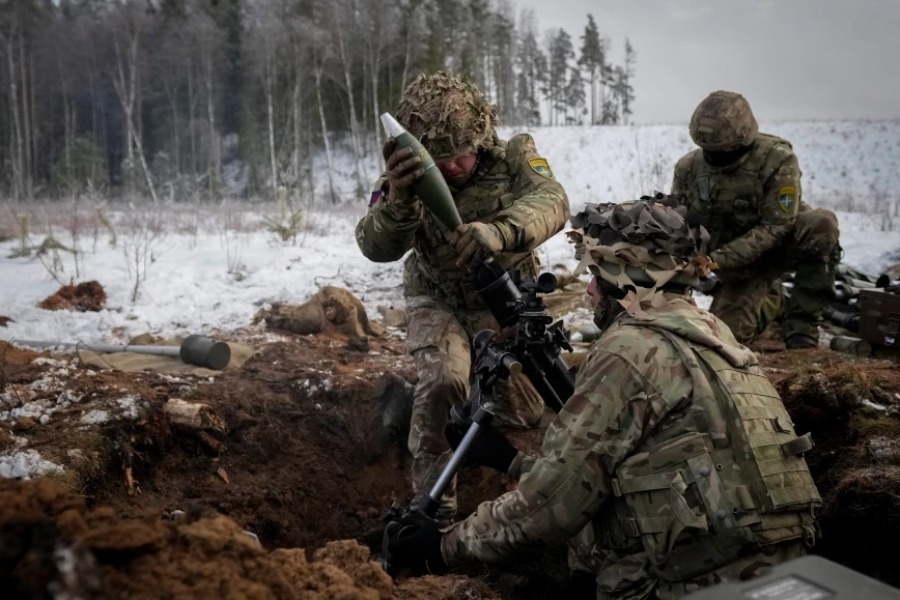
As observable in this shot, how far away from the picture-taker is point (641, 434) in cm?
207

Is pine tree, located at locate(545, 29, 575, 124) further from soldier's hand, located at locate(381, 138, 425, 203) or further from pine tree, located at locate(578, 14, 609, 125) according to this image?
soldier's hand, located at locate(381, 138, 425, 203)

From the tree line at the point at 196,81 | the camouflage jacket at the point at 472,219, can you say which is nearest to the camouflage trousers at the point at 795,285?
the camouflage jacket at the point at 472,219

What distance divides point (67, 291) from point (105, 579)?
6.81 metres

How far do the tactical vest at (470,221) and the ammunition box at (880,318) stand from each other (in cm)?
347

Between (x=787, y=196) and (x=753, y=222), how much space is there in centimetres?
32

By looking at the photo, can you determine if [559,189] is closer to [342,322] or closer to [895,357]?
[342,322]

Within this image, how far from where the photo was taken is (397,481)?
4.34 metres

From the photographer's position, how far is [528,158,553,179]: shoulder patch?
3.70 metres

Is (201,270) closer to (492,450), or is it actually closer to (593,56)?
(492,450)

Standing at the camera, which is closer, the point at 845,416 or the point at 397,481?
the point at 845,416

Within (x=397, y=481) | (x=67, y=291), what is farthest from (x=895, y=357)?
(x=67, y=291)

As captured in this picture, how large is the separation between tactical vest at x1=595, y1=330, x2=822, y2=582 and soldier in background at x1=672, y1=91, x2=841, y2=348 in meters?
3.40

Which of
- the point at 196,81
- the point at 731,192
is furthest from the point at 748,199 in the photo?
the point at 196,81

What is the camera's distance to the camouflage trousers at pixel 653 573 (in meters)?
2.03
